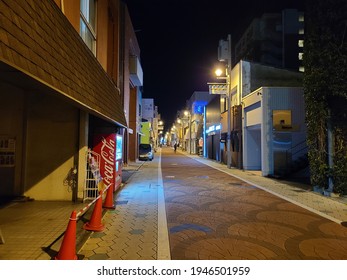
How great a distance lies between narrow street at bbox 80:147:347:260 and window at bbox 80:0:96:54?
A: 241 inches

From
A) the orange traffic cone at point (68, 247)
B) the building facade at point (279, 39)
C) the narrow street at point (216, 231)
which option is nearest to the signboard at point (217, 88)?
the narrow street at point (216, 231)

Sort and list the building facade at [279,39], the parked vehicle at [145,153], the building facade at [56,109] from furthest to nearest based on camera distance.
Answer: the building facade at [279,39] < the parked vehicle at [145,153] < the building facade at [56,109]

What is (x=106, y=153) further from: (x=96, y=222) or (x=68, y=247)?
(x=68, y=247)

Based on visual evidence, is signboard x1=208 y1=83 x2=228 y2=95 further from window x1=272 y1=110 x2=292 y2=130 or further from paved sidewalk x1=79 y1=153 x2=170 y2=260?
paved sidewalk x1=79 y1=153 x2=170 y2=260

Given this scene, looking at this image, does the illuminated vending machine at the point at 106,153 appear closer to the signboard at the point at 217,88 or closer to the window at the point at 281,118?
the window at the point at 281,118

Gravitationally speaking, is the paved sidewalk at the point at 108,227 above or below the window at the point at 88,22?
below

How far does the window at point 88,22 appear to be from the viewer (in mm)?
9641

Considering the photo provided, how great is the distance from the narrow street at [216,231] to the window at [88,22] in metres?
6.12

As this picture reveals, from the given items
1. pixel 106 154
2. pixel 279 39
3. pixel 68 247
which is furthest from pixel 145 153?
pixel 279 39

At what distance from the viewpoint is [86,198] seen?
27.9ft

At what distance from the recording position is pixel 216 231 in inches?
230

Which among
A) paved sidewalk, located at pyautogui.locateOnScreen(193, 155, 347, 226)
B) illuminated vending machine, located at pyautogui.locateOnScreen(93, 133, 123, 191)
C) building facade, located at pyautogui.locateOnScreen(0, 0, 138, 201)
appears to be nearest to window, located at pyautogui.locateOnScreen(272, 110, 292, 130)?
paved sidewalk, located at pyautogui.locateOnScreen(193, 155, 347, 226)

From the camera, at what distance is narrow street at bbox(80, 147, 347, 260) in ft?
15.2
